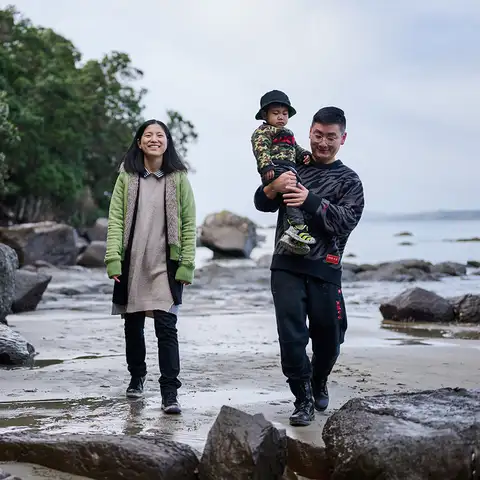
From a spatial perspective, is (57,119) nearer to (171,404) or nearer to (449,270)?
(449,270)

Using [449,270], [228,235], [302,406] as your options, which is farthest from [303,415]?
[228,235]

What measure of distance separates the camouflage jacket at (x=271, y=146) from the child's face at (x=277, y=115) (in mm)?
37

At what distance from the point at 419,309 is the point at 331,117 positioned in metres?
8.34

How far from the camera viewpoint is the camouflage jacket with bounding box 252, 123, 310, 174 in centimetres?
538

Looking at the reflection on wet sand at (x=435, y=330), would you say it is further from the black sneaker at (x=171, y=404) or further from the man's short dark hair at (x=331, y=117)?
the man's short dark hair at (x=331, y=117)

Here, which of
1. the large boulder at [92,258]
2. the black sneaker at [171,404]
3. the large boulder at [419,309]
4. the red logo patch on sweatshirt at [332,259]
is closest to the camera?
the red logo patch on sweatshirt at [332,259]

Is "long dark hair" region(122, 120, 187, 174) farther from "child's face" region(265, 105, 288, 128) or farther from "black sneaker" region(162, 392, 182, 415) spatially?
"black sneaker" region(162, 392, 182, 415)

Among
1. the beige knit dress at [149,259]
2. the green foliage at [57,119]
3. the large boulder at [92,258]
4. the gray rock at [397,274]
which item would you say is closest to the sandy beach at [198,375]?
the beige knit dress at [149,259]

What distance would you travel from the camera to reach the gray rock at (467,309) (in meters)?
13.1

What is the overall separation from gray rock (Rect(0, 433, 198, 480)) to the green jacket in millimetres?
1523

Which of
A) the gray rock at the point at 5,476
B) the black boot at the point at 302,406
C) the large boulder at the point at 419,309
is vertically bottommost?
the gray rock at the point at 5,476

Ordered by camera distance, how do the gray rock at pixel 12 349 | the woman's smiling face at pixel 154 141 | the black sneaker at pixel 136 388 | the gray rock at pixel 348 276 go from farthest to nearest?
the gray rock at pixel 348 276 → the gray rock at pixel 12 349 → the black sneaker at pixel 136 388 → the woman's smiling face at pixel 154 141

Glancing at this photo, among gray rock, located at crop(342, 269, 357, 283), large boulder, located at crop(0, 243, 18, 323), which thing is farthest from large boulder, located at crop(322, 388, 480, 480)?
gray rock, located at crop(342, 269, 357, 283)

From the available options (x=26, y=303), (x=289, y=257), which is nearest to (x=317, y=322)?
(x=289, y=257)
